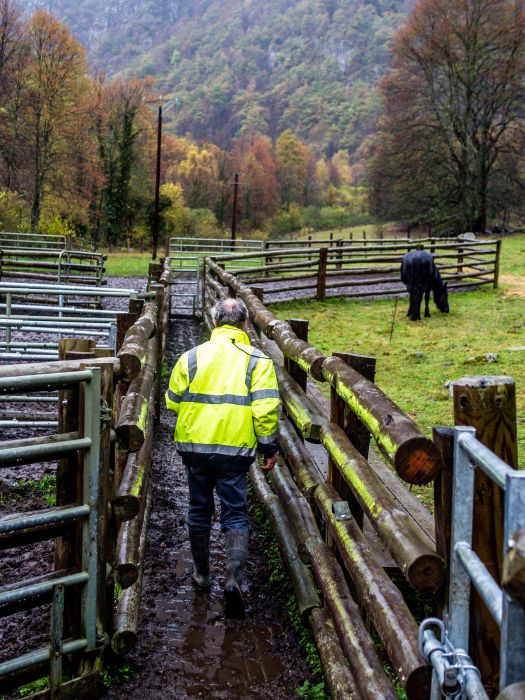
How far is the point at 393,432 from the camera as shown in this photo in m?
2.59

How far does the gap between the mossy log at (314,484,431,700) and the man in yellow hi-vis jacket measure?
66cm

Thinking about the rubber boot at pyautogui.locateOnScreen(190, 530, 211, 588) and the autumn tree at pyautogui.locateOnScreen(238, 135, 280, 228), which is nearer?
the rubber boot at pyautogui.locateOnScreen(190, 530, 211, 588)

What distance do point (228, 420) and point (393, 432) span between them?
1.69m

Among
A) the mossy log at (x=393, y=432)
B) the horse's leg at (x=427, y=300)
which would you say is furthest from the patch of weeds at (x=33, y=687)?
the horse's leg at (x=427, y=300)

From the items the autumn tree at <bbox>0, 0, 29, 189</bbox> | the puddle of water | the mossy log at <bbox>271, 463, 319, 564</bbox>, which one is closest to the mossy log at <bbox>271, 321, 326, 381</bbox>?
the mossy log at <bbox>271, 463, 319, 564</bbox>

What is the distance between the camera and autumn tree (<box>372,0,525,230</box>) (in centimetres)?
3991

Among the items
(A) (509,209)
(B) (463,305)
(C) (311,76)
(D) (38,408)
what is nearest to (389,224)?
(A) (509,209)

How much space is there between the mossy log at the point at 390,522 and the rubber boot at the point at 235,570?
857 millimetres

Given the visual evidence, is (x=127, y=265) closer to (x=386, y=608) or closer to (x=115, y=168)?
(x=115, y=168)

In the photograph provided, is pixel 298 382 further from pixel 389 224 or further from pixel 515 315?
pixel 389 224

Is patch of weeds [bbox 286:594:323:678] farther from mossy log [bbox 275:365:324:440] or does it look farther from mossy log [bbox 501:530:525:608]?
mossy log [bbox 501:530:525:608]

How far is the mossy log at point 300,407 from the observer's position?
4.11 metres

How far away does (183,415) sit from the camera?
13.8ft

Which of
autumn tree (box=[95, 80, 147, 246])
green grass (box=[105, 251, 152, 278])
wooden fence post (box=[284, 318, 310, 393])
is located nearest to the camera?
wooden fence post (box=[284, 318, 310, 393])
